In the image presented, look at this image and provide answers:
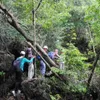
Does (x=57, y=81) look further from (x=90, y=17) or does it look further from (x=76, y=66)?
(x=90, y=17)

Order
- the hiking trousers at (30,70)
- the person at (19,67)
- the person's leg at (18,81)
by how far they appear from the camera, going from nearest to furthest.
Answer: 1. the person at (19,67)
2. the hiking trousers at (30,70)
3. the person's leg at (18,81)

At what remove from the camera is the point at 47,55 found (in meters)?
11.7

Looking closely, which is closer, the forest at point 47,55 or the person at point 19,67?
the forest at point 47,55

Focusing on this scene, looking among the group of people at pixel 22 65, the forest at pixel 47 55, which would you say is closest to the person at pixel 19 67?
the group of people at pixel 22 65

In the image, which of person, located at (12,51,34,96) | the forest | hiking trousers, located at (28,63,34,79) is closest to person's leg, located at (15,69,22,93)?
person, located at (12,51,34,96)

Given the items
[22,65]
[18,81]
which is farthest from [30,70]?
[18,81]

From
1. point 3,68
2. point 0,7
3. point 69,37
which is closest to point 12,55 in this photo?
point 3,68

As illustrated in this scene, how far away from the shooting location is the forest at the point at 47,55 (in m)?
10.2

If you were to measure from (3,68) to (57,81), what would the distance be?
2.99 metres

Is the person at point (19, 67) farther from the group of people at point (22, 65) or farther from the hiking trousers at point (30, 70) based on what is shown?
the hiking trousers at point (30, 70)

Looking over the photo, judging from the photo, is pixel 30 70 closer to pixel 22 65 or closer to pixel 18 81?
pixel 22 65

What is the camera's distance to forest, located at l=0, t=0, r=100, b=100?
10164 millimetres

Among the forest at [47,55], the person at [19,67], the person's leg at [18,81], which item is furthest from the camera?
the person's leg at [18,81]

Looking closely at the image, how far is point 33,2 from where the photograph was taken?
1126 centimetres
